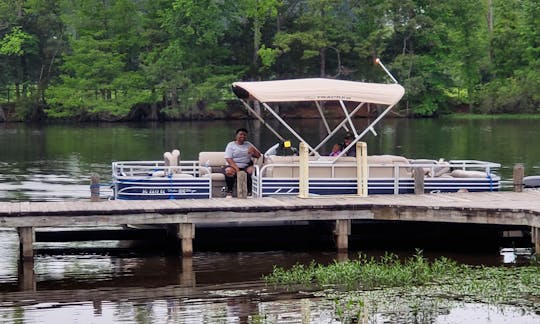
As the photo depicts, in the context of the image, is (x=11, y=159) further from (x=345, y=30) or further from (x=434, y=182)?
(x=345, y=30)

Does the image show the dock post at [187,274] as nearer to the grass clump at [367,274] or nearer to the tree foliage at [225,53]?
the grass clump at [367,274]

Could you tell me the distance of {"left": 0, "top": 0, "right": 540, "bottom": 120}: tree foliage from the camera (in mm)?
78500

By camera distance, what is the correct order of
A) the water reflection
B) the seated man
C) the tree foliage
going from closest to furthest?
the water reflection → the seated man → the tree foliage

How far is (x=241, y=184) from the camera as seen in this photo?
2238cm

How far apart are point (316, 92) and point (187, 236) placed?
3694 mm

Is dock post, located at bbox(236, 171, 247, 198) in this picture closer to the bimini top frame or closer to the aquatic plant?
the bimini top frame

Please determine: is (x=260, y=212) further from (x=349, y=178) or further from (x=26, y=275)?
(x=26, y=275)

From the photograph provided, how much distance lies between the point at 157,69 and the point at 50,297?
60694 millimetres

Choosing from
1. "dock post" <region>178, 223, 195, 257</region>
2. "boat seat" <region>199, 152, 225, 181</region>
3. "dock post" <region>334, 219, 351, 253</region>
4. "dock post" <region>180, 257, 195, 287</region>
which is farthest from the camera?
"boat seat" <region>199, 152, 225, 181</region>

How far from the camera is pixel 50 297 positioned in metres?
18.4

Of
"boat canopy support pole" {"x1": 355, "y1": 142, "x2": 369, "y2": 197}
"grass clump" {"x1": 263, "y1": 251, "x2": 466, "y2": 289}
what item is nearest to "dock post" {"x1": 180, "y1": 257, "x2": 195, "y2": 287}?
"grass clump" {"x1": 263, "y1": 251, "x2": 466, "y2": 289}

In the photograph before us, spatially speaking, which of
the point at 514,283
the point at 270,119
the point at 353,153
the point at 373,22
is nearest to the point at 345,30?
the point at 373,22

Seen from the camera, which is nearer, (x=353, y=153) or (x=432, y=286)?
(x=432, y=286)

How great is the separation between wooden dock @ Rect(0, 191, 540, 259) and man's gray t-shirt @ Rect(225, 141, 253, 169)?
1.00m
